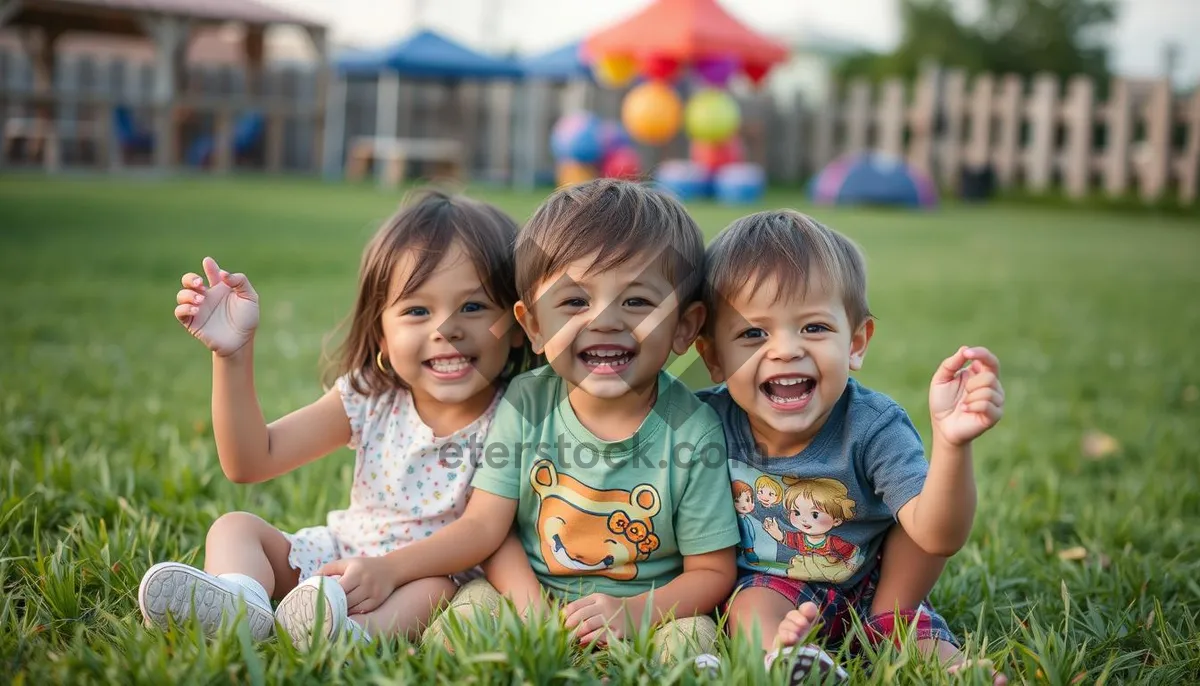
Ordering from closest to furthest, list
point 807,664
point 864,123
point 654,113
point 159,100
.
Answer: point 807,664 → point 654,113 → point 159,100 → point 864,123

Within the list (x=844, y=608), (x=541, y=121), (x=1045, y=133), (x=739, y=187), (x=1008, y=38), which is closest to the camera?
(x=844, y=608)

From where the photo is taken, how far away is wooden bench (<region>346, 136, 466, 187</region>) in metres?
17.2

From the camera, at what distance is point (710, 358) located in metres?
2.11

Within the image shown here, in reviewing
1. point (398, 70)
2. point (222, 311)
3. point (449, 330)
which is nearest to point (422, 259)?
point (449, 330)

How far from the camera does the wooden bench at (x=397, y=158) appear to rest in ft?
56.5

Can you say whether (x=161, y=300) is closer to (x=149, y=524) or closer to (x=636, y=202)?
(x=149, y=524)

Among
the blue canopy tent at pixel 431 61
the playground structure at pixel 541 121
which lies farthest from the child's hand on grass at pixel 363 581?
the blue canopy tent at pixel 431 61

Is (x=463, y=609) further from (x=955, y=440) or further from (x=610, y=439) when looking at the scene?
(x=955, y=440)

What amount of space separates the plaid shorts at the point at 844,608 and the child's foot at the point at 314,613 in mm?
703

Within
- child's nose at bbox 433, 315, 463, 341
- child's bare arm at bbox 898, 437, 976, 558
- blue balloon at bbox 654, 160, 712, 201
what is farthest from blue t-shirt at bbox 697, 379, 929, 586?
blue balloon at bbox 654, 160, 712, 201

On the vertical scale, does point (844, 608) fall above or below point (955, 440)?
below

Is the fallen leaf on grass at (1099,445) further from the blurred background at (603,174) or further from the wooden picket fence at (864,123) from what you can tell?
the wooden picket fence at (864,123)

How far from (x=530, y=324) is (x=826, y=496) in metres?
0.64

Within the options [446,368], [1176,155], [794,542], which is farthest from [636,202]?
[1176,155]
